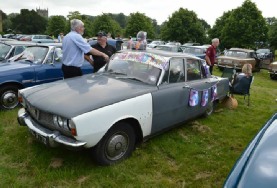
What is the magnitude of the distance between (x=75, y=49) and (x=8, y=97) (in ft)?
6.29

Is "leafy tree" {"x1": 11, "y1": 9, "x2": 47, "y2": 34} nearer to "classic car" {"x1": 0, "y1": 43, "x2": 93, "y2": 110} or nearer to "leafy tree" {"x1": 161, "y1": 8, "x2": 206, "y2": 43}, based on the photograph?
"leafy tree" {"x1": 161, "y1": 8, "x2": 206, "y2": 43}

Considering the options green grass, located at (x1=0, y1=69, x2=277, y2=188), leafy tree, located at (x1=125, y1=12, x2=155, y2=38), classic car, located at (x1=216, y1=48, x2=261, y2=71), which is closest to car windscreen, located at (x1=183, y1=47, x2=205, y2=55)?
classic car, located at (x1=216, y1=48, x2=261, y2=71)

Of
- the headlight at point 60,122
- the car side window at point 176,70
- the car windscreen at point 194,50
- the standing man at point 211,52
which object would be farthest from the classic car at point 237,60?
the headlight at point 60,122

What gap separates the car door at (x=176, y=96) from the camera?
14.5 feet

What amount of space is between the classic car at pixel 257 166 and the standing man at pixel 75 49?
3.62 m

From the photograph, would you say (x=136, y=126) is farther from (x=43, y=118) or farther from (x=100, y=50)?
(x=100, y=50)

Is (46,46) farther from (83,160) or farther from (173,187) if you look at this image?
(173,187)

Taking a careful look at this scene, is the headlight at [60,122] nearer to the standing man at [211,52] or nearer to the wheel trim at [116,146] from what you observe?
the wheel trim at [116,146]

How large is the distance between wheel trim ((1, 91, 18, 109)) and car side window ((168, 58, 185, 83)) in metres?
3.64

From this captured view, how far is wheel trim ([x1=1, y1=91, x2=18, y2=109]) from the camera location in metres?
6.03

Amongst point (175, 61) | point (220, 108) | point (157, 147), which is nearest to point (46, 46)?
point (175, 61)

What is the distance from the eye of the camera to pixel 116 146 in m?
3.92

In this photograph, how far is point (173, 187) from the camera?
3.61 m

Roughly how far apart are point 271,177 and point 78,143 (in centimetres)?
217
